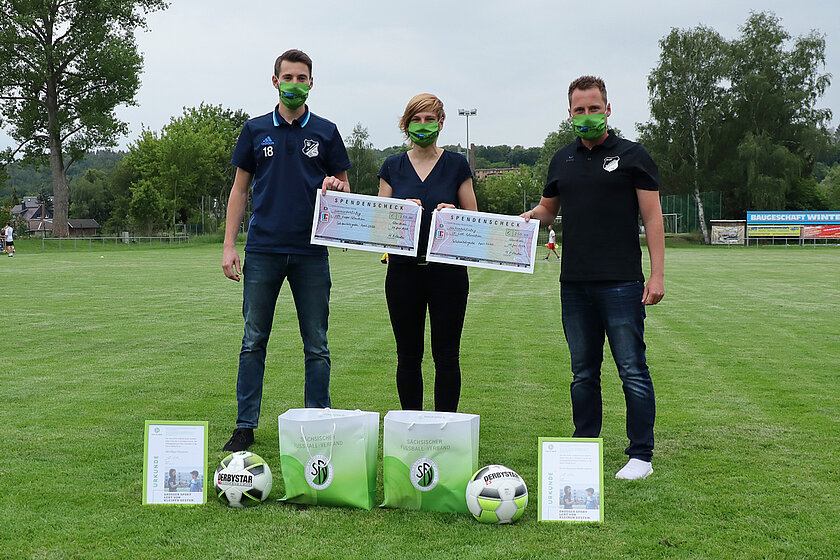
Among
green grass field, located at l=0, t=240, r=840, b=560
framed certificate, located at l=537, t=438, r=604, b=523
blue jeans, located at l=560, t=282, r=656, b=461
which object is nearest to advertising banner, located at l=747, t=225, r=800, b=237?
green grass field, located at l=0, t=240, r=840, b=560

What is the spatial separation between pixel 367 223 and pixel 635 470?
74.8 inches

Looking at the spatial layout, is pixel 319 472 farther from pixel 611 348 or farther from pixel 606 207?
pixel 606 207

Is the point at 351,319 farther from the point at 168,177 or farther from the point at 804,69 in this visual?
the point at 804,69

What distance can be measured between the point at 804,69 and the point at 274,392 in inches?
2164

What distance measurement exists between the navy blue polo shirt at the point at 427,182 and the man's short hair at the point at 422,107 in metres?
0.18

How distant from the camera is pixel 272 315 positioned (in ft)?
14.1

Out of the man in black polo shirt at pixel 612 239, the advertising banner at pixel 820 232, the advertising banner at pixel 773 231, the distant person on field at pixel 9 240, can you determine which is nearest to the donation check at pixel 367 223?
the man in black polo shirt at pixel 612 239

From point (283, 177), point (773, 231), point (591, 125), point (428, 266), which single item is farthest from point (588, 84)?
point (773, 231)

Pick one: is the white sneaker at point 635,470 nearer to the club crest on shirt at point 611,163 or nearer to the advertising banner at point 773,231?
the club crest on shirt at point 611,163

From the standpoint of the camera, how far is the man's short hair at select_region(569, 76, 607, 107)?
3836 mm

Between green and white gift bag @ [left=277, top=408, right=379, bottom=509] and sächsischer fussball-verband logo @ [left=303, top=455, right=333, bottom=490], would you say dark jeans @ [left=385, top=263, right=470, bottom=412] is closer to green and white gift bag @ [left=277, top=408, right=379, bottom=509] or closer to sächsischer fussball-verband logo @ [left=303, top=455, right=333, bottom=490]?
green and white gift bag @ [left=277, top=408, right=379, bottom=509]

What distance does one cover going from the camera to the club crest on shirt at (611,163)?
3.78 m

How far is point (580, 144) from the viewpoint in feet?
13.0

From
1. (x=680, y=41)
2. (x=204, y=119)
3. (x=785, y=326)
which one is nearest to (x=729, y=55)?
(x=680, y=41)
